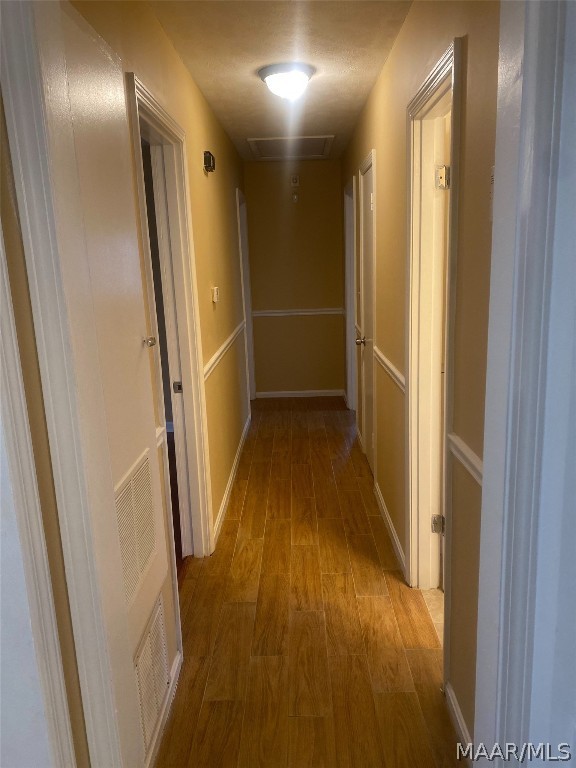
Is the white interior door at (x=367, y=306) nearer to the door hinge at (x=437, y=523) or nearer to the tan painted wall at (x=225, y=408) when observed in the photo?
the tan painted wall at (x=225, y=408)

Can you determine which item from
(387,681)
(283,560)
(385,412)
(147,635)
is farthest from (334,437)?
(147,635)

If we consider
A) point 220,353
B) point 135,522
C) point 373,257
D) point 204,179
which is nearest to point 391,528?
point 220,353

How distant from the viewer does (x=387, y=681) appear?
6.34 ft

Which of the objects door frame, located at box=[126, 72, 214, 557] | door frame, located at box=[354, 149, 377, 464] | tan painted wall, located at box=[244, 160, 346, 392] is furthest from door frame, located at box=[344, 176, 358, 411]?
door frame, located at box=[126, 72, 214, 557]

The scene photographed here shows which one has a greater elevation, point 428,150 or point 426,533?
point 428,150

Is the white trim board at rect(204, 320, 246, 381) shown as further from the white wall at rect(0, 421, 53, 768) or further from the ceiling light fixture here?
the white wall at rect(0, 421, 53, 768)

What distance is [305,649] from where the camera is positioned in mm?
2107

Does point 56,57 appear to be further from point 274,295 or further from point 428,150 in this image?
point 274,295

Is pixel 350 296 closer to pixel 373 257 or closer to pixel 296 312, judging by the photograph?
pixel 296 312

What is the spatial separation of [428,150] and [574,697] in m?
1.88

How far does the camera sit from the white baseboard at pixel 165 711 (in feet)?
5.27

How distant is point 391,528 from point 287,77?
2.38 m

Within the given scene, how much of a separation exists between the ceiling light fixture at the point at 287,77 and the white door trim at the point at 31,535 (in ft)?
7.18

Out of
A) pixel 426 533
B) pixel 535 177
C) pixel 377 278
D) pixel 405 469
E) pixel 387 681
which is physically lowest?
pixel 387 681
